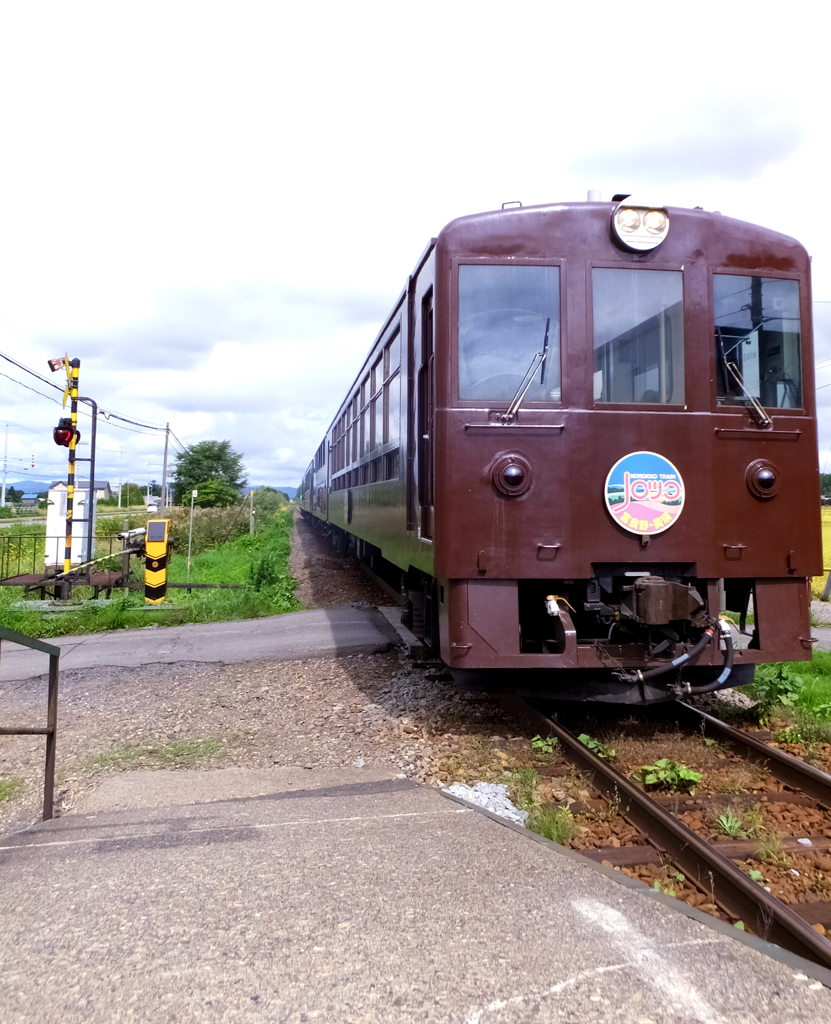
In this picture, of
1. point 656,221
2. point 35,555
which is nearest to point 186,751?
point 656,221

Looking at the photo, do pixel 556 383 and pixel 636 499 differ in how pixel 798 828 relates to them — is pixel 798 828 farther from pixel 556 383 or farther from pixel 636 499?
pixel 556 383

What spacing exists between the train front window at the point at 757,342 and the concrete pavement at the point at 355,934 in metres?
3.13

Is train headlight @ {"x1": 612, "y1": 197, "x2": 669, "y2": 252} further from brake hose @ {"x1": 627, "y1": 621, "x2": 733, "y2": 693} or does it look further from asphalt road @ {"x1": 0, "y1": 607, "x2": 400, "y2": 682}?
asphalt road @ {"x1": 0, "y1": 607, "x2": 400, "y2": 682}

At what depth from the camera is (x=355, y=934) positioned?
256 centimetres

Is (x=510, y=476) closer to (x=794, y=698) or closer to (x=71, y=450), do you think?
(x=794, y=698)

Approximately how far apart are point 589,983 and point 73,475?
37.5 feet

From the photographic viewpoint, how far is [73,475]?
11.9m

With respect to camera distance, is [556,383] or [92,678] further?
[92,678]

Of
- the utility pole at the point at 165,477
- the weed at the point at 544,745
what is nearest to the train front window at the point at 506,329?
the weed at the point at 544,745

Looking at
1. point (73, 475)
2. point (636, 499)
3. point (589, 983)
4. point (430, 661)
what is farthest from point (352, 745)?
point (73, 475)

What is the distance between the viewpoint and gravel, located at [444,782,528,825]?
153 inches

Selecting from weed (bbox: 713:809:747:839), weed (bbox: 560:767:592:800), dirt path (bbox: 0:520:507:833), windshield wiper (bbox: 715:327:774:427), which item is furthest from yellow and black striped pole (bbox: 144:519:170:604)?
weed (bbox: 713:809:747:839)

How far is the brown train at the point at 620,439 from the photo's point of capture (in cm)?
468

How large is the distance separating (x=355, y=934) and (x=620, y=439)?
3214 mm
